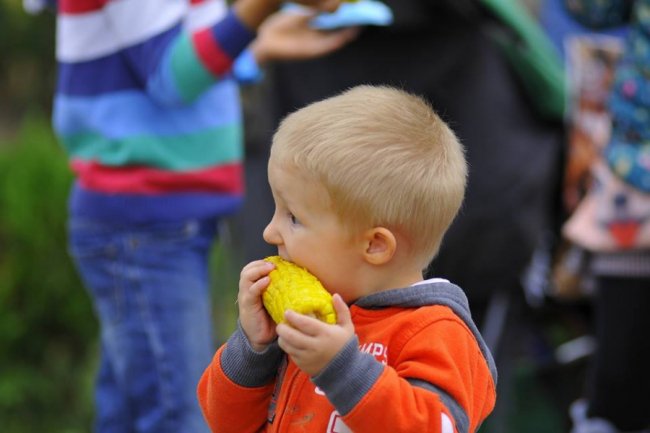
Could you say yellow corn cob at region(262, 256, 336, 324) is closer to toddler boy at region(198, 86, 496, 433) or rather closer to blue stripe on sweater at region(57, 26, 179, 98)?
toddler boy at region(198, 86, 496, 433)

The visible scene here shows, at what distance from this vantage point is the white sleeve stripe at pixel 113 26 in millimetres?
2656

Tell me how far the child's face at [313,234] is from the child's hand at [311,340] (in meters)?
0.14

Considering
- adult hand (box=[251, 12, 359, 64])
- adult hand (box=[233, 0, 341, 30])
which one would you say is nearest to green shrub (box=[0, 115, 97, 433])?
adult hand (box=[251, 12, 359, 64])

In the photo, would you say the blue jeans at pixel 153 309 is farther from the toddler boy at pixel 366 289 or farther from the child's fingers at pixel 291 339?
the child's fingers at pixel 291 339

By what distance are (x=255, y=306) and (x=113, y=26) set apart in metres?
1.19

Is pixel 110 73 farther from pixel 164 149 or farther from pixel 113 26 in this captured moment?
pixel 164 149

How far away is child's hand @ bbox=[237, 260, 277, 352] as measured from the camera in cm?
172

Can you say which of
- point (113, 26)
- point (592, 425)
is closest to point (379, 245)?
point (113, 26)

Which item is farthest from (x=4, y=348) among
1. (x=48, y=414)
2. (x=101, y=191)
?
(x=101, y=191)

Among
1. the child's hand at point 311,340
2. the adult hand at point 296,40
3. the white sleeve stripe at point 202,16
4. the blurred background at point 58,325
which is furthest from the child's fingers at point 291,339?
the blurred background at point 58,325

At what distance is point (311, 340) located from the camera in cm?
158

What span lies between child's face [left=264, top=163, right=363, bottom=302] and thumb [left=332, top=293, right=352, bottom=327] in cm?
10

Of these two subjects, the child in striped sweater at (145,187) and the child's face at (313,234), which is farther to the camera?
the child in striped sweater at (145,187)

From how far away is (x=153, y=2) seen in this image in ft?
8.70
